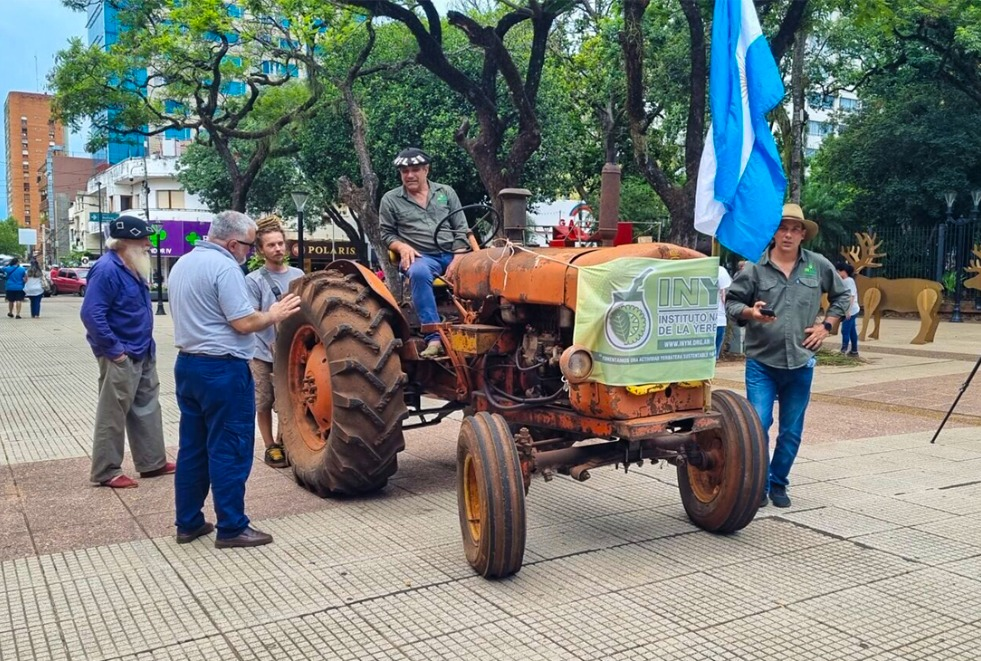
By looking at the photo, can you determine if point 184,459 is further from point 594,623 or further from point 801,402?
point 801,402

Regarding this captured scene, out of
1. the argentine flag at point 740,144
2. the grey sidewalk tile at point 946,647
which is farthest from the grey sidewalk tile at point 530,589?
the argentine flag at point 740,144

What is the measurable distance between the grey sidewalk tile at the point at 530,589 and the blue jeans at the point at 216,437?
1460mm

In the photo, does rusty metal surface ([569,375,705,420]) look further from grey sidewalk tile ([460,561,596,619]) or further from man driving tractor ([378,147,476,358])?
man driving tractor ([378,147,476,358])

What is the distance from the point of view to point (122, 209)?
67.2m

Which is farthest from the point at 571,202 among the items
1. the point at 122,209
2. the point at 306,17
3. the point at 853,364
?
the point at 122,209

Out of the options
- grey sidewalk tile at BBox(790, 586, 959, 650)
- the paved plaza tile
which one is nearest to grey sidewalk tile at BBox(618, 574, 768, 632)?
the paved plaza tile

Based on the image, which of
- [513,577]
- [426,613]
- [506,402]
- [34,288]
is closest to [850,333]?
[506,402]

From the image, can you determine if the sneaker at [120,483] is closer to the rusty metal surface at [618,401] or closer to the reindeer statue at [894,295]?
the rusty metal surface at [618,401]

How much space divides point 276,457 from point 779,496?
386cm

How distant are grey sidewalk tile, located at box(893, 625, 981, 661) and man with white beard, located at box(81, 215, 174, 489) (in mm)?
5121

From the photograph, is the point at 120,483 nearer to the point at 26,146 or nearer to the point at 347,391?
the point at 347,391

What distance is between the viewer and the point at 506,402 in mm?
5445

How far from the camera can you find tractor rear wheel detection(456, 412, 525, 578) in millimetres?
4367

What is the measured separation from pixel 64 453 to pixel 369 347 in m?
3.48
